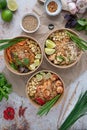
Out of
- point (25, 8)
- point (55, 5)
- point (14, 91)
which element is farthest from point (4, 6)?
point (14, 91)

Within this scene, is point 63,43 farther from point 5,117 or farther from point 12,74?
point 5,117

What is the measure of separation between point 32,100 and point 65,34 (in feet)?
0.91

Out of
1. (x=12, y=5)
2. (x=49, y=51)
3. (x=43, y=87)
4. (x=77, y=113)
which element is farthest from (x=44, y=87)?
(x=12, y=5)

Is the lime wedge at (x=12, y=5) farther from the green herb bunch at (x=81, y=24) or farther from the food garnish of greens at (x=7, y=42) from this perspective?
the green herb bunch at (x=81, y=24)

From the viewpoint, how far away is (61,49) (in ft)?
5.47

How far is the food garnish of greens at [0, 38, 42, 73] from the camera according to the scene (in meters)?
1.66

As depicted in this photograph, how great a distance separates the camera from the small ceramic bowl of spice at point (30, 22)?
1707mm

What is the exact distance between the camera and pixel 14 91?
1.74 meters

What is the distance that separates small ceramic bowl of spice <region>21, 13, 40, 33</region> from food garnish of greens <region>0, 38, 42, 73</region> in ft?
0.18

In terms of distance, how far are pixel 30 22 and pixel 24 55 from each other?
142 millimetres

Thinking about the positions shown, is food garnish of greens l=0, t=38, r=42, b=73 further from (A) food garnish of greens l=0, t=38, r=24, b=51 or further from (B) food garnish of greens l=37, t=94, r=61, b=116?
(B) food garnish of greens l=37, t=94, r=61, b=116

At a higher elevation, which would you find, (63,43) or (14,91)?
(63,43)

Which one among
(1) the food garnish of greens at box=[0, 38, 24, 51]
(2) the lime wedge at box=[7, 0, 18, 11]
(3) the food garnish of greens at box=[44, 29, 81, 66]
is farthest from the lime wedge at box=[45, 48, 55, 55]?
(2) the lime wedge at box=[7, 0, 18, 11]

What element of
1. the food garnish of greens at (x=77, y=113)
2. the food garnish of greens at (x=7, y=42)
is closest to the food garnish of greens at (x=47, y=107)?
the food garnish of greens at (x=77, y=113)
